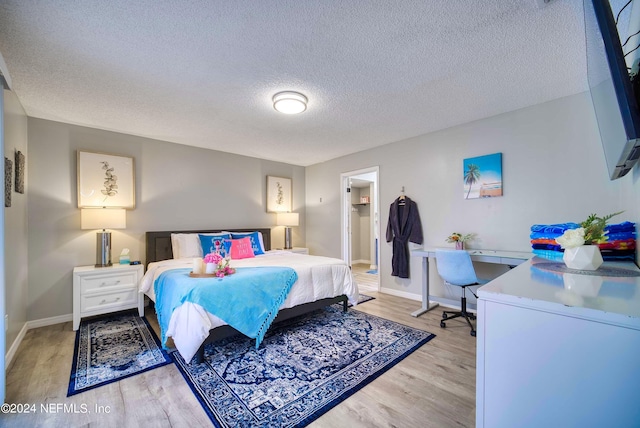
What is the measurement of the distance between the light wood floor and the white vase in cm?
109

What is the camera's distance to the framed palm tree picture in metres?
3.16

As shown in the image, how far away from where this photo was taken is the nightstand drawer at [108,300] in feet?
9.74

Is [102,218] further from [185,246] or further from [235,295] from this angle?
[235,295]

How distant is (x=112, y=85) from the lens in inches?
93.9

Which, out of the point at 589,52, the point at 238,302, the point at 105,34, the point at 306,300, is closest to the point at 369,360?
the point at 306,300

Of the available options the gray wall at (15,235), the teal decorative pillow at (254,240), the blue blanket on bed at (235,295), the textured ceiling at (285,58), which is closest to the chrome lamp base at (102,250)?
the gray wall at (15,235)

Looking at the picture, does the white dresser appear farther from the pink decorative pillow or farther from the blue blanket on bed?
the pink decorative pillow

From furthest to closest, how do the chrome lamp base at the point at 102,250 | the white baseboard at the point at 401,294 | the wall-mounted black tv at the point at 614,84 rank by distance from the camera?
the white baseboard at the point at 401,294 → the chrome lamp base at the point at 102,250 → the wall-mounted black tv at the point at 614,84

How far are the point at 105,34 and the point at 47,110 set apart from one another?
77.7 inches

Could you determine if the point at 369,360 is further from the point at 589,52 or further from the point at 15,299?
the point at 15,299

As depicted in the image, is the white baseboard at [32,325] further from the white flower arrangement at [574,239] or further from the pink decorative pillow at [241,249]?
the white flower arrangement at [574,239]

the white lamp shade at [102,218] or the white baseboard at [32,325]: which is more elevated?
the white lamp shade at [102,218]

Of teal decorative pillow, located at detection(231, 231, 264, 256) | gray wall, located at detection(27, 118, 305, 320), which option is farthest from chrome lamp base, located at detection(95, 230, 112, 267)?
teal decorative pillow, located at detection(231, 231, 264, 256)

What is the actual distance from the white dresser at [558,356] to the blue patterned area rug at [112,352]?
246cm
